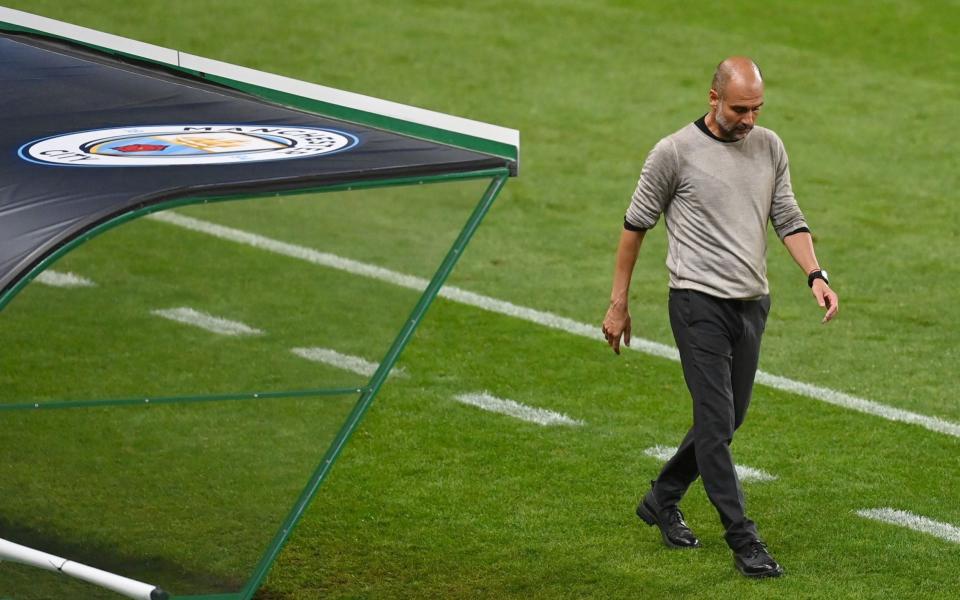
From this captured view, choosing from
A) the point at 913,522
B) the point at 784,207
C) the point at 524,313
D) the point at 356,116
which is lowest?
the point at 524,313

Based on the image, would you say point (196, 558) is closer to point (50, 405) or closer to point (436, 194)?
point (50, 405)

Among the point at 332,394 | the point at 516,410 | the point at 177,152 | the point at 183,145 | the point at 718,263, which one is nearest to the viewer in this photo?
the point at 177,152

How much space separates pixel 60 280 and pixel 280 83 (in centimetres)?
295

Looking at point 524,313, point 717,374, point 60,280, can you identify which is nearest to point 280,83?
point 717,374

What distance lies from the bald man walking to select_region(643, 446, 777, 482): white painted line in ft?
3.42

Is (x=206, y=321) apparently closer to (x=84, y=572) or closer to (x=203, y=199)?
(x=84, y=572)

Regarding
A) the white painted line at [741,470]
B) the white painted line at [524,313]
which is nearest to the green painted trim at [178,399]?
the white painted line at [524,313]

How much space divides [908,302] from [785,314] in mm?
710

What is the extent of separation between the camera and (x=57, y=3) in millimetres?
15586

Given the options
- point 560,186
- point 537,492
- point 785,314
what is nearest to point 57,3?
point 560,186

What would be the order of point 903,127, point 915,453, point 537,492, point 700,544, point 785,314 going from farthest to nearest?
1. point 903,127
2. point 785,314
3. point 915,453
4. point 537,492
5. point 700,544

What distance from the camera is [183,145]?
4844 mm

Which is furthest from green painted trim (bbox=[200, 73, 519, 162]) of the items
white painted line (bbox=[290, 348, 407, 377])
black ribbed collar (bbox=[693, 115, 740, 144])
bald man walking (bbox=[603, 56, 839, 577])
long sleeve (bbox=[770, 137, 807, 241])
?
long sleeve (bbox=[770, 137, 807, 241])

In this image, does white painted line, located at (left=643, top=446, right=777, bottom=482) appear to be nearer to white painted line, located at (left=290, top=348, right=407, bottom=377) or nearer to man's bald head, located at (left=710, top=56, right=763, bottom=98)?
white painted line, located at (left=290, top=348, right=407, bottom=377)
